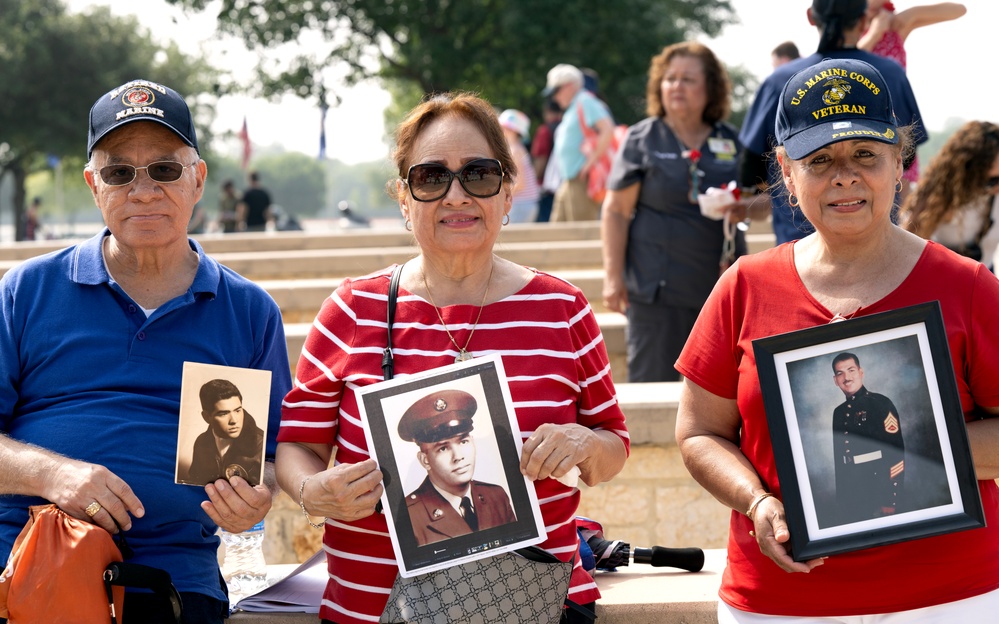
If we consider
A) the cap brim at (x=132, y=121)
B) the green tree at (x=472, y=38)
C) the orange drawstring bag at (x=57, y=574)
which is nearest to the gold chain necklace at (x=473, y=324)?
the cap brim at (x=132, y=121)

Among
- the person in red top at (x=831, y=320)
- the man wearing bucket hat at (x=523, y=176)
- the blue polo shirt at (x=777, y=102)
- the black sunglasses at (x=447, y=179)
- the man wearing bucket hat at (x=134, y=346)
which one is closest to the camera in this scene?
the person in red top at (x=831, y=320)

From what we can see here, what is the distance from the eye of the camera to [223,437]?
2711 millimetres

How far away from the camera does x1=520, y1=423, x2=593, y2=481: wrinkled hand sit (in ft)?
8.16

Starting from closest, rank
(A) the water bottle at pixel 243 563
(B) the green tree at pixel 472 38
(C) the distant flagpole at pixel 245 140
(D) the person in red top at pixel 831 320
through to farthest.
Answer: (D) the person in red top at pixel 831 320 < (A) the water bottle at pixel 243 563 < (B) the green tree at pixel 472 38 < (C) the distant flagpole at pixel 245 140

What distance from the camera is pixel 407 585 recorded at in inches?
101

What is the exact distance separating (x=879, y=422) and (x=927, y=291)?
1.16ft

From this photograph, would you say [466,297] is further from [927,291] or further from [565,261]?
[565,261]

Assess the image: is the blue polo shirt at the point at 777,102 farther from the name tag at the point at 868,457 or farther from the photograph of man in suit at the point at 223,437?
the photograph of man in suit at the point at 223,437

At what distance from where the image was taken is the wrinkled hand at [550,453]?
249cm

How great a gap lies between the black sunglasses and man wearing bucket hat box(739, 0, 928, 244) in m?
2.04

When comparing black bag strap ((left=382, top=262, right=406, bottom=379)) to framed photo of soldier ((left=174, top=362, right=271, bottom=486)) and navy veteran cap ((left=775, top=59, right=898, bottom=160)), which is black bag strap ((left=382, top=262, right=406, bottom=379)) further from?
navy veteran cap ((left=775, top=59, right=898, bottom=160))

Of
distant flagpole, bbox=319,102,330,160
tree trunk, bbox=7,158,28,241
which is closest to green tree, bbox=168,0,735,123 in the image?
distant flagpole, bbox=319,102,330,160

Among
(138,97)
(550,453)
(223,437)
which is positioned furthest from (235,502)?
(138,97)

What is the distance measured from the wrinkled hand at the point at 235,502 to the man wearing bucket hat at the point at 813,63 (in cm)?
268
